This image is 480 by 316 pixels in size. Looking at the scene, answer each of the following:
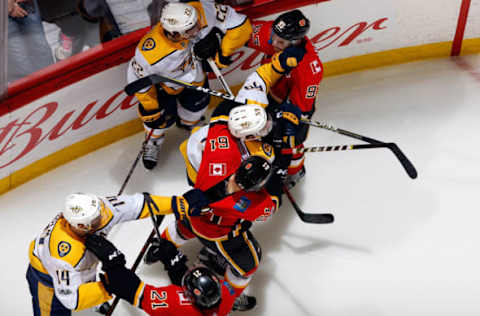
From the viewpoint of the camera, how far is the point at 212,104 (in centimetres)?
386

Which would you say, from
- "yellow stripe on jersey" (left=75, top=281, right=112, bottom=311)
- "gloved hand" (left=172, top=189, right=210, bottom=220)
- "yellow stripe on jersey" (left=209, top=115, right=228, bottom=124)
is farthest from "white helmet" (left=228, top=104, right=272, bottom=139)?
"yellow stripe on jersey" (left=75, top=281, right=112, bottom=311)

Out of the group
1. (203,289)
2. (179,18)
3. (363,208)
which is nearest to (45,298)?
(203,289)

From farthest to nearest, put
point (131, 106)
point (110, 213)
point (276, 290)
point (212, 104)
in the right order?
point (212, 104)
point (131, 106)
point (276, 290)
point (110, 213)

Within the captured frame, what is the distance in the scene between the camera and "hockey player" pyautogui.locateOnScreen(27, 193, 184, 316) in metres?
2.35

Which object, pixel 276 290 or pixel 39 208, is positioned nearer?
pixel 276 290

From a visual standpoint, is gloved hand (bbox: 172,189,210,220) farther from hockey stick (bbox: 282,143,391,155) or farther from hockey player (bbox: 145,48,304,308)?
hockey stick (bbox: 282,143,391,155)

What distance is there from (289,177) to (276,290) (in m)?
0.67

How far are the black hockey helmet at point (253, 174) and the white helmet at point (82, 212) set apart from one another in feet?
2.02

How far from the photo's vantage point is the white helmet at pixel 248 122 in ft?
8.45

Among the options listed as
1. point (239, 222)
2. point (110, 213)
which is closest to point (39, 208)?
point (110, 213)

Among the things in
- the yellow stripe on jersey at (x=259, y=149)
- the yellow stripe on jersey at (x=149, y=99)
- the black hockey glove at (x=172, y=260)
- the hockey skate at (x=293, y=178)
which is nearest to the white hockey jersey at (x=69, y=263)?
the black hockey glove at (x=172, y=260)

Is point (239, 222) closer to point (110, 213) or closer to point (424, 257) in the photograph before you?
point (110, 213)

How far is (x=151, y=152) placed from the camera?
11.4ft

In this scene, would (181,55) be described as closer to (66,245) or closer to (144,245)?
(144,245)
